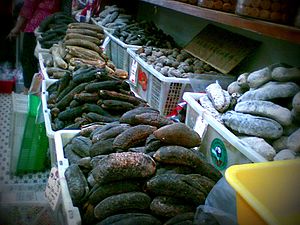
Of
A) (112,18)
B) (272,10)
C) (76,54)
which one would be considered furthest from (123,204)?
(112,18)

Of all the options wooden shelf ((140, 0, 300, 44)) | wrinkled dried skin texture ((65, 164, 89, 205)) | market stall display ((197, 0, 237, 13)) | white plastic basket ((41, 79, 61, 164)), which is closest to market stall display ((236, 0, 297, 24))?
wooden shelf ((140, 0, 300, 44))

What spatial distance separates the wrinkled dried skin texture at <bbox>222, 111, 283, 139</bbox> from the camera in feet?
3.67

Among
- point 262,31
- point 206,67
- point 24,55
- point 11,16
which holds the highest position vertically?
point 262,31

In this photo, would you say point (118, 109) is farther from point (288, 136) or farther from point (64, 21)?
point (64, 21)

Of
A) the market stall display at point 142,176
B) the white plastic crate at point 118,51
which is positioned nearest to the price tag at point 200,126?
the market stall display at point 142,176

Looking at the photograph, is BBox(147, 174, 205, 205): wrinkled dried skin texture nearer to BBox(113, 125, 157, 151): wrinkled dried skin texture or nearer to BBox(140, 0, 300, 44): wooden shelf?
BBox(113, 125, 157, 151): wrinkled dried skin texture

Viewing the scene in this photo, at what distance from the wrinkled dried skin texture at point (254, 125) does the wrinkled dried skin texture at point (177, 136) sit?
133 mm

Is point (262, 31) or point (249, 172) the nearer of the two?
point (249, 172)

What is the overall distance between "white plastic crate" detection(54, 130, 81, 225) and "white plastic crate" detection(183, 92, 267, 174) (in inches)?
19.5

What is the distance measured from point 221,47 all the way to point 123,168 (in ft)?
3.82

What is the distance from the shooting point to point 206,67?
1942 mm

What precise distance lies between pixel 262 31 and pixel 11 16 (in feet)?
13.4

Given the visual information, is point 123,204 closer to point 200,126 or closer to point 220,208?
point 220,208

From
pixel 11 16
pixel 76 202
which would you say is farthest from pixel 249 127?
pixel 11 16
